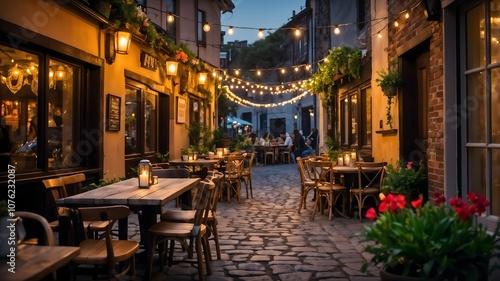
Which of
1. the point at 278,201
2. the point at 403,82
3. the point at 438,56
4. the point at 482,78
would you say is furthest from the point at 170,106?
the point at 482,78

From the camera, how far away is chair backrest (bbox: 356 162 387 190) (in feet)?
25.7

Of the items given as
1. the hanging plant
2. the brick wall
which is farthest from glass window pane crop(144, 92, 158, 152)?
the brick wall

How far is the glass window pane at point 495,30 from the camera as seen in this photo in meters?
4.32

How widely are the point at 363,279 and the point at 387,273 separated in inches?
77.3

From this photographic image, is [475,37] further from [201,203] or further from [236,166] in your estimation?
[236,166]

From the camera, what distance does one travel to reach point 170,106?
11.9 metres

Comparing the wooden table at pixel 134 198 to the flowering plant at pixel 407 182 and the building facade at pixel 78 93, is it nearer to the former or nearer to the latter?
the building facade at pixel 78 93

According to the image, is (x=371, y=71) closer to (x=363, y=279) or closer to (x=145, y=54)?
(x=145, y=54)

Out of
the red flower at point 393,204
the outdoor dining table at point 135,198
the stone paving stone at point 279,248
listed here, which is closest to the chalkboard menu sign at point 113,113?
the stone paving stone at point 279,248

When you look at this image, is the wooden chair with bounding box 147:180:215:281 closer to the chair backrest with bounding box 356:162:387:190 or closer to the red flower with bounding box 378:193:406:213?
the red flower with bounding box 378:193:406:213

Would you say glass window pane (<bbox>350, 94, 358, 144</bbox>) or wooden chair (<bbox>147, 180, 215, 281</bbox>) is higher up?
glass window pane (<bbox>350, 94, 358, 144</bbox>)

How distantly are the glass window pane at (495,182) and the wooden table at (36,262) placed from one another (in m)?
3.55

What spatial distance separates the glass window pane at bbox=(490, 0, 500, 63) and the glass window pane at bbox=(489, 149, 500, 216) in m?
0.83

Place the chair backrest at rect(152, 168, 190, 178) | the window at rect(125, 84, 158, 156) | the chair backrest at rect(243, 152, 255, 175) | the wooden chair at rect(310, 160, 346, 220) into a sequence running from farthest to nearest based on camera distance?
the chair backrest at rect(243, 152, 255, 175), the window at rect(125, 84, 158, 156), the wooden chair at rect(310, 160, 346, 220), the chair backrest at rect(152, 168, 190, 178)
